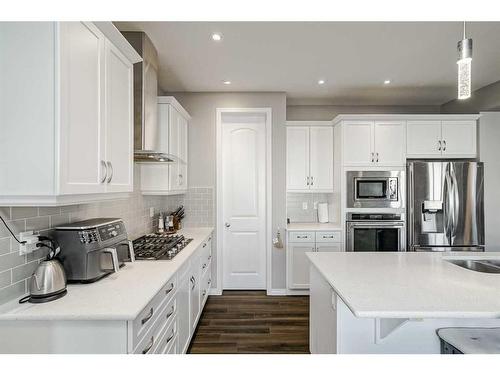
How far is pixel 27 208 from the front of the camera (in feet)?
4.60

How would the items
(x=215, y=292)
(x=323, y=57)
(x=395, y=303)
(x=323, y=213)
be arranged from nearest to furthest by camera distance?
(x=395, y=303) < (x=323, y=57) < (x=215, y=292) < (x=323, y=213)

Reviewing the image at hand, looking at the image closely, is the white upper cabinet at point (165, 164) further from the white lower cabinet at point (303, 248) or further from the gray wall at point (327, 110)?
the gray wall at point (327, 110)

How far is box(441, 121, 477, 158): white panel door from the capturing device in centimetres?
357

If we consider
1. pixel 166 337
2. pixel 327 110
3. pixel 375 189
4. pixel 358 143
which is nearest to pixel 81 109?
pixel 166 337

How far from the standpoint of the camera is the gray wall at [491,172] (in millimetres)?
3496

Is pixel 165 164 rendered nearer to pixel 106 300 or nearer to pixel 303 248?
pixel 106 300

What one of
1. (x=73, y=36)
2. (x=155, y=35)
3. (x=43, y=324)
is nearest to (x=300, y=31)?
(x=155, y=35)

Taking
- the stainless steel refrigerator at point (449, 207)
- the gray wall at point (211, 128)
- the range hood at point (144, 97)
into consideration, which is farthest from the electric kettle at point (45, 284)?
the stainless steel refrigerator at point (449, 207)

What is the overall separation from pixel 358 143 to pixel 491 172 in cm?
164

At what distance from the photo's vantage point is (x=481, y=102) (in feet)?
12.1

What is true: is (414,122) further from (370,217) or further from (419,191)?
(370,217)

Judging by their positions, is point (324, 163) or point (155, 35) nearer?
point (155, 35)

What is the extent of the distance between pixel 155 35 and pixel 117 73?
3.01 ft

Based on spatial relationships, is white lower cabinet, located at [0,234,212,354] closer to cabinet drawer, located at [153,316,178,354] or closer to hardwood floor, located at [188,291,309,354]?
cabinet drawer, located at [153,316,178,354]
